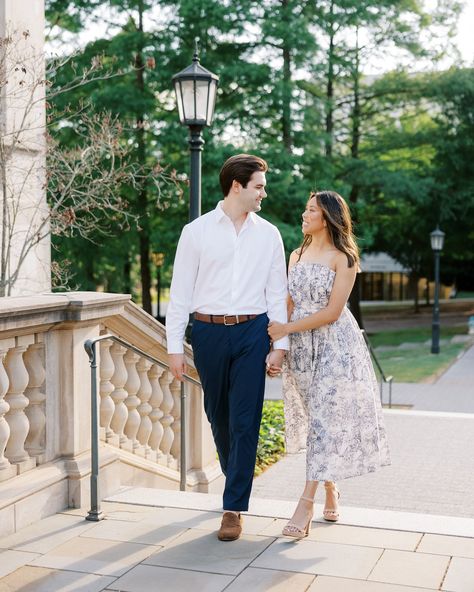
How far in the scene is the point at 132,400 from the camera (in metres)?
5.75

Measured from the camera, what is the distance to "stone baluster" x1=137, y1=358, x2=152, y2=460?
5945 millimetres

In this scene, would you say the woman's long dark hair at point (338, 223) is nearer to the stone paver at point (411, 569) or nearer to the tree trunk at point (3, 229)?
the stone paver at point (411, 569)

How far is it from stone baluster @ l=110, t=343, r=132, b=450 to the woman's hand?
1.59m

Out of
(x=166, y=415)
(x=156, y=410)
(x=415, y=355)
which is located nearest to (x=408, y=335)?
(x=415, y=355)

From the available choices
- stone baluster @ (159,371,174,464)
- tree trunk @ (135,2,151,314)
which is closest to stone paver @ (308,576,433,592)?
stone baluster @ (159,371,174,464)

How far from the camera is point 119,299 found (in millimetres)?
5039

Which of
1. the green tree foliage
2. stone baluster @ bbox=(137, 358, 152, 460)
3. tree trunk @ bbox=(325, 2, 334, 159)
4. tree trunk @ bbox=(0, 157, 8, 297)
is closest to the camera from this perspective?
stone baluster @ bbox=(137, 358, 152, 460)

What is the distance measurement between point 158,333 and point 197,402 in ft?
4.29

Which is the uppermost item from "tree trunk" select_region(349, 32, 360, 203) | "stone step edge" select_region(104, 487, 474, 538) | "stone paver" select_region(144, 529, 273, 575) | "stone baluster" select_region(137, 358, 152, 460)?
"tree trunk" select_region(349, 32, 360, 203)

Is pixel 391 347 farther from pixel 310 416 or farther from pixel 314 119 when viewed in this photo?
pixel 310 416

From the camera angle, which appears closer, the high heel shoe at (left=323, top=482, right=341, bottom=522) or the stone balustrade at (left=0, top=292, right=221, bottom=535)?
the stone balustrade at (left=0, top=292, right=221, bottom=535)

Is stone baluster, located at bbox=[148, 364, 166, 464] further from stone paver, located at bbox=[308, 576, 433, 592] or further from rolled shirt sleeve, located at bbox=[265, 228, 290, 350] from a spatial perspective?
stone paver, located at bbox=[308, 576, 433, 592]

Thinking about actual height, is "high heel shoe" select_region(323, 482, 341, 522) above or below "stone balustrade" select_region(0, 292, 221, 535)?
below

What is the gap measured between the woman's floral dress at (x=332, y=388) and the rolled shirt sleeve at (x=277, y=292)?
159 mm
